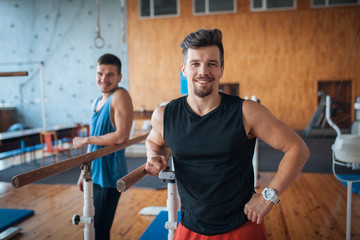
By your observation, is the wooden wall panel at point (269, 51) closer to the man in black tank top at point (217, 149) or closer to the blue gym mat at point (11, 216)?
the blue gym mat at point (11, 216)

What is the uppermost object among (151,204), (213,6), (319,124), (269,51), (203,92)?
(213,6)

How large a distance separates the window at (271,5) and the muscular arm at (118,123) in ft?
27.6

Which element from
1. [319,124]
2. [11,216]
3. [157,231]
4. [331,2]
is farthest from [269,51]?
[11,216]

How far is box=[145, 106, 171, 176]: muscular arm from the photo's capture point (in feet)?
3.83

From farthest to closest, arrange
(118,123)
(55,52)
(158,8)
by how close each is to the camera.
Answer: (55,52)
(158,8)
(118,123)

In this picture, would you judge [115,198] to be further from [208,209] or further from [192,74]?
[192,74]

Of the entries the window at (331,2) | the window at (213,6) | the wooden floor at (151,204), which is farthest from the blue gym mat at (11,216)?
the window at (331,2)

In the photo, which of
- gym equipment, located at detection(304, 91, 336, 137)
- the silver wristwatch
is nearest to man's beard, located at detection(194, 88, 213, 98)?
the silver wristwatch

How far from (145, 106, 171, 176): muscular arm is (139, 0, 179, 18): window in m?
8.76

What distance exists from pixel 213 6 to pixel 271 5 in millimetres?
1843

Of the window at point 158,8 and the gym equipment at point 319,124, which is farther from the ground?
the window at point 158,8

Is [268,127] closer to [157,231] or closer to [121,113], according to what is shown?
[121,113]

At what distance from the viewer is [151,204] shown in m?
3.47

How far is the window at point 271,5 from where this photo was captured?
8.84 m
